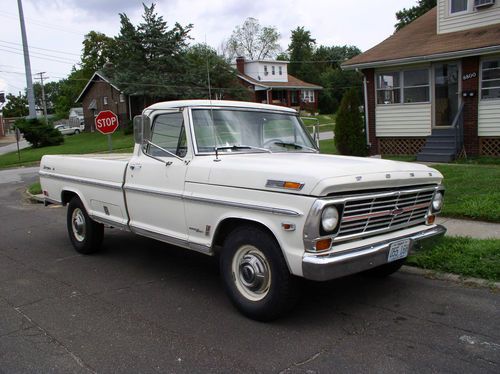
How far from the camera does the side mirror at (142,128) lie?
540 cm

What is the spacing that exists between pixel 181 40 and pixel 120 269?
38.7 m

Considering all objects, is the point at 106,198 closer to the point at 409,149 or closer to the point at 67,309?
the point at 67,309

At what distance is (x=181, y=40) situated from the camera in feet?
138

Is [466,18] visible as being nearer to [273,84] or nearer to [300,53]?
[273,84]

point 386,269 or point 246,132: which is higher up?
point 246,132

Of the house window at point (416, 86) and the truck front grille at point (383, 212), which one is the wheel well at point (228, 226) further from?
the house window at point (416, 86)

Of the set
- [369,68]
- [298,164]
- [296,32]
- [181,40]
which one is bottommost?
[298,164]

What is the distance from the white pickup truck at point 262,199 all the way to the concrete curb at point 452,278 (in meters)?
0.43

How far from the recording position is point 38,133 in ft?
128

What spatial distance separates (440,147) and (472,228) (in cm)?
834

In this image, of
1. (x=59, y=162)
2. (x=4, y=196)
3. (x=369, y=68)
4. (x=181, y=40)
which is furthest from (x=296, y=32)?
(x=59, y=162)

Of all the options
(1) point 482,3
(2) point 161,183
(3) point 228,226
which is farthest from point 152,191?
(1) point 482,3

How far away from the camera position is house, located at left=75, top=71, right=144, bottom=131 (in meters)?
46.5

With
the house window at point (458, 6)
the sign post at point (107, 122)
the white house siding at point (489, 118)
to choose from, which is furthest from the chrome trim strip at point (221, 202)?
the house window at point (458, 6)
